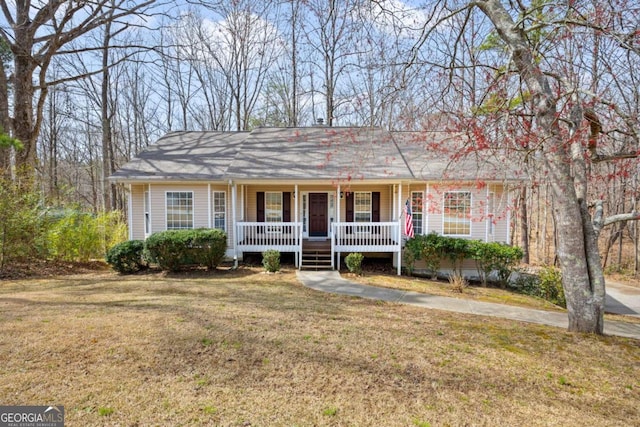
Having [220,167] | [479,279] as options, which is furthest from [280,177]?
[479,279]

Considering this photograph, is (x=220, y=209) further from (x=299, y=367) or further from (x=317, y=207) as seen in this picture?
(x=299, y=367)

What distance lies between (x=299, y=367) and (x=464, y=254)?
8.72 m

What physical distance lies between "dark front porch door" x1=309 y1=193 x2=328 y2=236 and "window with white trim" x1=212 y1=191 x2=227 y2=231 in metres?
3.36

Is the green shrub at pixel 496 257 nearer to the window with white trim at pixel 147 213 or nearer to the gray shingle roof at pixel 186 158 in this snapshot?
the gray shingle roof at pixel 186 158

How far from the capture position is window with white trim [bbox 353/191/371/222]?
13188 mm

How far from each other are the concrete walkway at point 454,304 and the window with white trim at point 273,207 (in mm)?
3924

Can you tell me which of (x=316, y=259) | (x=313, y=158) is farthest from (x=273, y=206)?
(x=316, y=259)

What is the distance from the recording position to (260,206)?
1323 cm

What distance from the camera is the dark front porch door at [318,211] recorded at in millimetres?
13352

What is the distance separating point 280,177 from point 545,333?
8.37m

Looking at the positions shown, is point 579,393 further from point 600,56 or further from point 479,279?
point 479,279

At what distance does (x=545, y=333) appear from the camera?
5473mm

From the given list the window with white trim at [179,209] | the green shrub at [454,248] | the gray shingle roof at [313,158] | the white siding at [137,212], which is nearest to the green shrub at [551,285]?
the green shrub at [454,248]

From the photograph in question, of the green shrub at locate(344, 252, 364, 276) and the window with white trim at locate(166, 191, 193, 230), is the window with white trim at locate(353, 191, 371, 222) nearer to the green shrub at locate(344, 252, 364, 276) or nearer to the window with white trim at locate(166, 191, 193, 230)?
the green shrub at locate(344, 252, 364, 276)
